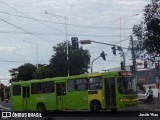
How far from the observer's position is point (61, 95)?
31484 mm

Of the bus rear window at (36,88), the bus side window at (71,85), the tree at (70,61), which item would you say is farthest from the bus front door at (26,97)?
the tree at (70,61)

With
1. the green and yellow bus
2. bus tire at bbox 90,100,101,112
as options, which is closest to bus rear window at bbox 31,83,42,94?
the green and yellow bus

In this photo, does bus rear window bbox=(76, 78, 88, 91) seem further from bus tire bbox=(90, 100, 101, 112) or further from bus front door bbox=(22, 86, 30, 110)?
bus front door bbox=(22, 86, 30, 110)

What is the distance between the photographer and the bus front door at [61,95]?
3128cm

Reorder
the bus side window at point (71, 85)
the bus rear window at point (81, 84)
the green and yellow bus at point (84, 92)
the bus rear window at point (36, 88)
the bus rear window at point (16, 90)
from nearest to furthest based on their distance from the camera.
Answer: the green and yellow bus at point (84, 92)
the bus rear window at point (81, 84)
the bus side window at point (71, 85)
the bus rear window at point (36, 88)
the bus rear window at point (16, 90)

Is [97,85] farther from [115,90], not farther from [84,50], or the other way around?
[84,50]

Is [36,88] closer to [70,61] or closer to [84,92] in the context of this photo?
[84,92]

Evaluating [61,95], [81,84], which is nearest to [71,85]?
[81,84]

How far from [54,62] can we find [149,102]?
3298cm

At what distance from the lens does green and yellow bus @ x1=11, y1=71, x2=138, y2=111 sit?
28188mm

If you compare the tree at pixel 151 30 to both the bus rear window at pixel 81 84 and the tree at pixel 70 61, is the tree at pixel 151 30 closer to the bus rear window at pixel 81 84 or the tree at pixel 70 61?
the bus rear window at pixel 81 84

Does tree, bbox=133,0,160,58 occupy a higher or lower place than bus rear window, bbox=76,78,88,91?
higher

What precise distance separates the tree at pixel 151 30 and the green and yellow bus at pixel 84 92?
8.36 m

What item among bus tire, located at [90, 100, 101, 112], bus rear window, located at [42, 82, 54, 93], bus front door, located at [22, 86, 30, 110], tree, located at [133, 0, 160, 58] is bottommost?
bus tire, located at [90, 100, 101, 112]
